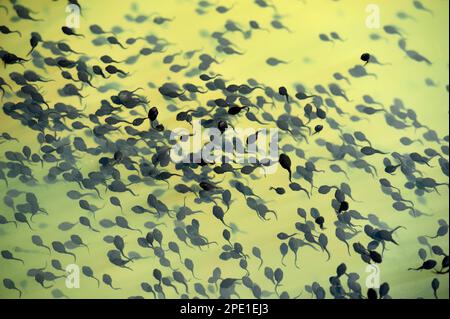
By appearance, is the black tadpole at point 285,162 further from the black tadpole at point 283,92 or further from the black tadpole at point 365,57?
the black tadpole at point 365,57

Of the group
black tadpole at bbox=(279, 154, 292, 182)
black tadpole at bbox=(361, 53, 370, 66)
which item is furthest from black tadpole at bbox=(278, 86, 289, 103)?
black tadpole at bbox=(361, 53, 370, 66)

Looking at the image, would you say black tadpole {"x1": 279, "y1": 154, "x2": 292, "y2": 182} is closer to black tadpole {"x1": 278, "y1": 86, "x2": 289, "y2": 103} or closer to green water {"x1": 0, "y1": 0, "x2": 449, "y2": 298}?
green water {"x1": 0, "y1": 0, "x2": 449, "y2": 298}

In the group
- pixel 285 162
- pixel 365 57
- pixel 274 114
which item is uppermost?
pixel 365 57

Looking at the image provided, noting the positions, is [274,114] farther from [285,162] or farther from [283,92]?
[285,162]

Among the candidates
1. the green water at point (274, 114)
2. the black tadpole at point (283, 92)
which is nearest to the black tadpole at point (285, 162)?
the green water at point (274, 114)

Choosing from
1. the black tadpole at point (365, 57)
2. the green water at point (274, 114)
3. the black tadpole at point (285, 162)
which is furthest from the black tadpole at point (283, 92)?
the black tadpole at point (365, 57)

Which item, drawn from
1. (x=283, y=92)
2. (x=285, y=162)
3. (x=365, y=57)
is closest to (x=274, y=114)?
(x=283, y=92)

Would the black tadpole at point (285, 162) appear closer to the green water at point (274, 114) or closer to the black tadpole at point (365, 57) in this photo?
the green water at point (274, 114)

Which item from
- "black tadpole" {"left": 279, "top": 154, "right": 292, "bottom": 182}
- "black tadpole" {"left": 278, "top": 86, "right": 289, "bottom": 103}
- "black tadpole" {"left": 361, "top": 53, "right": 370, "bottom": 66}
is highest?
"black tadpole" {"left": 361, "top": 53, "right": 370, "bottom": 66}

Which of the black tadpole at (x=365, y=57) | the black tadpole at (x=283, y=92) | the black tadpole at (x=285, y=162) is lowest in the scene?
the black tadpole at (x=285, y=162)

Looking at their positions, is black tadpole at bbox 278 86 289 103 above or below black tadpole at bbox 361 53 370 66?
below

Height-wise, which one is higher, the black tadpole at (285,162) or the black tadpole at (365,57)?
the black tadpole at (365,57)

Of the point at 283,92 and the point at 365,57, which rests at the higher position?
the point at 365,57
